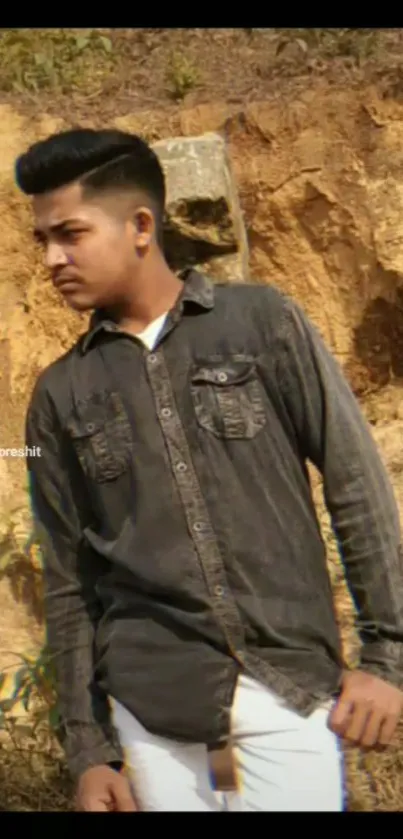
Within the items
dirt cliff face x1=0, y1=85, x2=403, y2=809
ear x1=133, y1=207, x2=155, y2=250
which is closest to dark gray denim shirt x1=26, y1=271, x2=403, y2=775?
ear x1=133, y1=207, x2=155, y2=250

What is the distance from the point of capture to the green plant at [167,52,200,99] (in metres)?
2.57

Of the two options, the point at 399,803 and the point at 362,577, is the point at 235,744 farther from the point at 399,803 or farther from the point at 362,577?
the point at 399,803

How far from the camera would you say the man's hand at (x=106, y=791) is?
199 centimetres

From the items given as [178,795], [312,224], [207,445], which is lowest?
[178,795]

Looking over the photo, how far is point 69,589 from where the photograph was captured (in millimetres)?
2041

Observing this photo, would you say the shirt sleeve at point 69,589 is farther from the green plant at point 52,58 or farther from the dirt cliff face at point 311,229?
the green plant at point 52,58

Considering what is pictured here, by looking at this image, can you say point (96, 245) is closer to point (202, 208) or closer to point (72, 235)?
point (72, 235)

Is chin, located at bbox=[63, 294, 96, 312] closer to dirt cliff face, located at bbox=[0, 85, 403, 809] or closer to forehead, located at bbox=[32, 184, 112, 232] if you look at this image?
forehead, located at bbox=[32, 184, 112, 232]

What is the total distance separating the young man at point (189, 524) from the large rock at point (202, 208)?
36 centimetres

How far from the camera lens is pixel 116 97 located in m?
2.58
